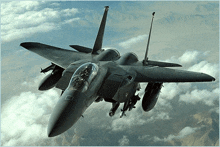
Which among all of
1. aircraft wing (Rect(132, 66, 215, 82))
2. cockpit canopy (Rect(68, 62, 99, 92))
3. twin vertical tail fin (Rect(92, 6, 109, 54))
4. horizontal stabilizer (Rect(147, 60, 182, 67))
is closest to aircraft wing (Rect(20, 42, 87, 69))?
twin vertical tail fin (Rect(92, 6, 109, 54))

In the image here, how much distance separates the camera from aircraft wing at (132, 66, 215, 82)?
36.8 ft

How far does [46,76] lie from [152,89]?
7294 mm

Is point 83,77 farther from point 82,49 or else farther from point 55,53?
point 82,49

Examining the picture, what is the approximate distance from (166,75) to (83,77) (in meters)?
5.48

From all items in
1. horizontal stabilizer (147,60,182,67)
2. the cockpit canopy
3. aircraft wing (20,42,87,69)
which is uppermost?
the cockpit canopy

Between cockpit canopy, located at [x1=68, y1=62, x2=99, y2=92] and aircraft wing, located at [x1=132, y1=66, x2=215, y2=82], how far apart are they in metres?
3.03

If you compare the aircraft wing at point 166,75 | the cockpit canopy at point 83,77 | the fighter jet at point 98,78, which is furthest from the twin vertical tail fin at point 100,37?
the cockpit canopy at point 83,77

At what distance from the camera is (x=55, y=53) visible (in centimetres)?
1437

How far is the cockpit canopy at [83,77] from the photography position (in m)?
8.25

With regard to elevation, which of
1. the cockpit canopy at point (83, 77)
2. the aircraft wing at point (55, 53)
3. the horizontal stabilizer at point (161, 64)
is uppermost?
the cockpit canopy at point (83, 77)

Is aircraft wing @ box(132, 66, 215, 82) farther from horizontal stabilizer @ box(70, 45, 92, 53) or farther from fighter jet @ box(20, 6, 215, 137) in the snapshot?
horizontal stabilizer @ box(70, 45, 92, 53)

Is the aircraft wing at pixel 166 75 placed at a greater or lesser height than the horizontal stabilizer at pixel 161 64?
greater

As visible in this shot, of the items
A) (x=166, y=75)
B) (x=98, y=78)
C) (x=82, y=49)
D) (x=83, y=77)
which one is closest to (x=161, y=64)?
(x=166, y=75)

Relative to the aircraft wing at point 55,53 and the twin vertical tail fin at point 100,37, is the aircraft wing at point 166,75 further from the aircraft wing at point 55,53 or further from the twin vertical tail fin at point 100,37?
the aircraft wing at point 55,53
